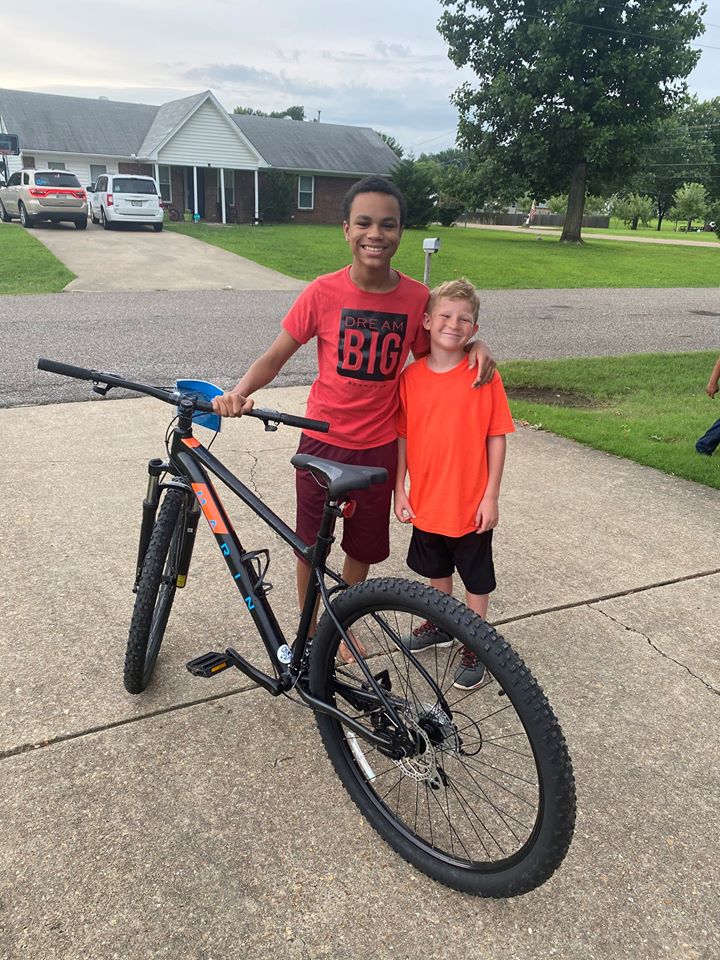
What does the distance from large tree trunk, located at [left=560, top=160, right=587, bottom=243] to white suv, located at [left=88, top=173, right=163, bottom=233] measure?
16.3 metres

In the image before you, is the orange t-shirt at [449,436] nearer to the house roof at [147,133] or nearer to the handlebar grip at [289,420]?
the handlebar grip at [289,420]

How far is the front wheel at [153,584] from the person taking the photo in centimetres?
256

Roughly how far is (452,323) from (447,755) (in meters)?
1.39

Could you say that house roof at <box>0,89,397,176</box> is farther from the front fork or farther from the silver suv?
the front fork

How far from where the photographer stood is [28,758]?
240cm

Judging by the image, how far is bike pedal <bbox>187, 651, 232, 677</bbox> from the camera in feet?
7.79

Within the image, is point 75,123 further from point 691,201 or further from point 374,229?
point 691,201

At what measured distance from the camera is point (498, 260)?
2194 cm

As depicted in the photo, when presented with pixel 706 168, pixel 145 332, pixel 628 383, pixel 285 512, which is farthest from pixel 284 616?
pixel 706 168

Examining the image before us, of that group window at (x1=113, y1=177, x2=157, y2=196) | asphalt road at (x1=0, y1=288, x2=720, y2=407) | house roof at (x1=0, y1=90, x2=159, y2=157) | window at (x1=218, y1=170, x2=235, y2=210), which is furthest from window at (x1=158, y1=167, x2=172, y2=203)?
asphalt road at (x1=0, y1=288, x2=720, y2=407)

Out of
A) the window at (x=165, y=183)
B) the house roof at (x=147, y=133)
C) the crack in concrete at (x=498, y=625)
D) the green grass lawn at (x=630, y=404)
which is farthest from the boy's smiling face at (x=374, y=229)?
the window at (x=165, y=183)

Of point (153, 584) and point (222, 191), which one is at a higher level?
point (153, 584)

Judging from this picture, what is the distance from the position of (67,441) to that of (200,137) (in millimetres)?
31565

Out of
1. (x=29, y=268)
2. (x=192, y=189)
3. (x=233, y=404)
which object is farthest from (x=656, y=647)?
(x=192, y=189)
